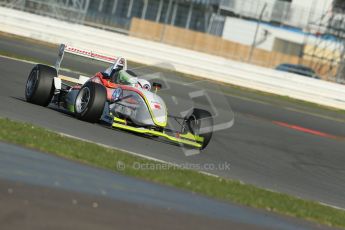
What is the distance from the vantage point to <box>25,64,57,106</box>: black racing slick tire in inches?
531

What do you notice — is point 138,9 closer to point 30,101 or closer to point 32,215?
point 30,101

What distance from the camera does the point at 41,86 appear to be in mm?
13508

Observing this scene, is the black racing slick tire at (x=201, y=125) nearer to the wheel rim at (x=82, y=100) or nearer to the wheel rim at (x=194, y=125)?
the wheel rim at (x=194, y=125)

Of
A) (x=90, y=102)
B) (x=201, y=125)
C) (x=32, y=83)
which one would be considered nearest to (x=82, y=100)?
(x=90, y=102)

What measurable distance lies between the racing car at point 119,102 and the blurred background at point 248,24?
1379 inches

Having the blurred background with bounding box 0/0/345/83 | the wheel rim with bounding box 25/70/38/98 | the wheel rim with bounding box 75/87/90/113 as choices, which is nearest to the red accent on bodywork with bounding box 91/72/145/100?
the wheel rim with bounding box 75/87/90/113

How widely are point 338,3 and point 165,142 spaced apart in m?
40.7

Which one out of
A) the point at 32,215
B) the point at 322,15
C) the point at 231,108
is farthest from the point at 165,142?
the point at 322,15

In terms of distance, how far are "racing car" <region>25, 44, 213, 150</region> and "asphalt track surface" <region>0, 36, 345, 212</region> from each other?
7.0 inches

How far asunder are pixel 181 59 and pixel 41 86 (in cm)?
1796

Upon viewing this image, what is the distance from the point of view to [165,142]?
43.9 feet

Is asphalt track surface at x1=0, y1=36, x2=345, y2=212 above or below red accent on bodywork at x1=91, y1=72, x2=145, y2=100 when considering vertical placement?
below

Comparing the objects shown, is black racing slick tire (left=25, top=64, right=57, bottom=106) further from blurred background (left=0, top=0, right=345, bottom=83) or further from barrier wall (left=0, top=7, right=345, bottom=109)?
blurred background (left=0, top=0, right=345, bottom=83)

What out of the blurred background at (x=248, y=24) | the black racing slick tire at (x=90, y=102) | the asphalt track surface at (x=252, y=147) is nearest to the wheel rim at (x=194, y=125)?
the asphalt track surface at (x=252, y=147)
